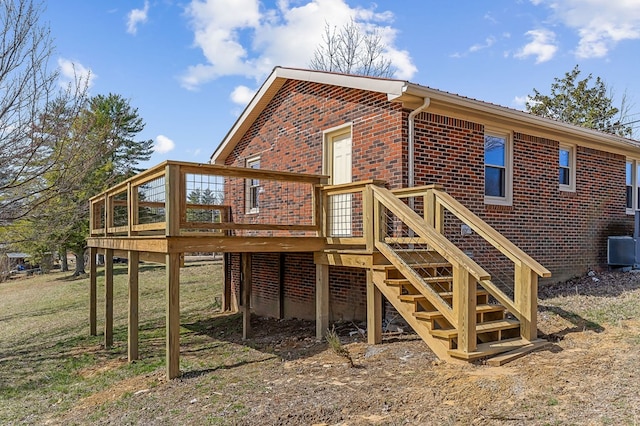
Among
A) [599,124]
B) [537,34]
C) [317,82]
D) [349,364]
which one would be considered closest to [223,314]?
[317,82]

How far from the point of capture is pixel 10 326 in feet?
46.2

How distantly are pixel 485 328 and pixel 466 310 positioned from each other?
628mm

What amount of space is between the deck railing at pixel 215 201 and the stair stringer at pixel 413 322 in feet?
4.86

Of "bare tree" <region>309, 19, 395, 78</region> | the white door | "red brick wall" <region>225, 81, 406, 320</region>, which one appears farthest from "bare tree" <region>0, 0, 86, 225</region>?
"bare tree" <region>309, 19, 395, 78</region>

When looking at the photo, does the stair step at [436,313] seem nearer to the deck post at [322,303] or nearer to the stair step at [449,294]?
the stair step at [449,294]

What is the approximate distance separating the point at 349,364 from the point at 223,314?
6961 millimetres

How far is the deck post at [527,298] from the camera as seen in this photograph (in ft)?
18.5

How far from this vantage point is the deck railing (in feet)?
20.7

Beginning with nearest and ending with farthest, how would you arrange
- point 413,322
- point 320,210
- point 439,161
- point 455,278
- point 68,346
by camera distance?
point 455,278 → point 413,322 → point 320,210 → point 439,161 → point 68,346

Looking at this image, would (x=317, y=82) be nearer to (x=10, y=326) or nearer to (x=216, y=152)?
(x=216, y=152)

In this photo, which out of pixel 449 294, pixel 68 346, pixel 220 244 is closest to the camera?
pixel 449 294

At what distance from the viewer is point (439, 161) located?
8.12 meters

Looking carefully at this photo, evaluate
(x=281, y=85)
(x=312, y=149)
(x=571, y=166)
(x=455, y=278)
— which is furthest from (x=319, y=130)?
(x=571, y=166)

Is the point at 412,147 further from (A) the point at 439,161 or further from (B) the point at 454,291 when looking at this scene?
(B) the point at 454,291
